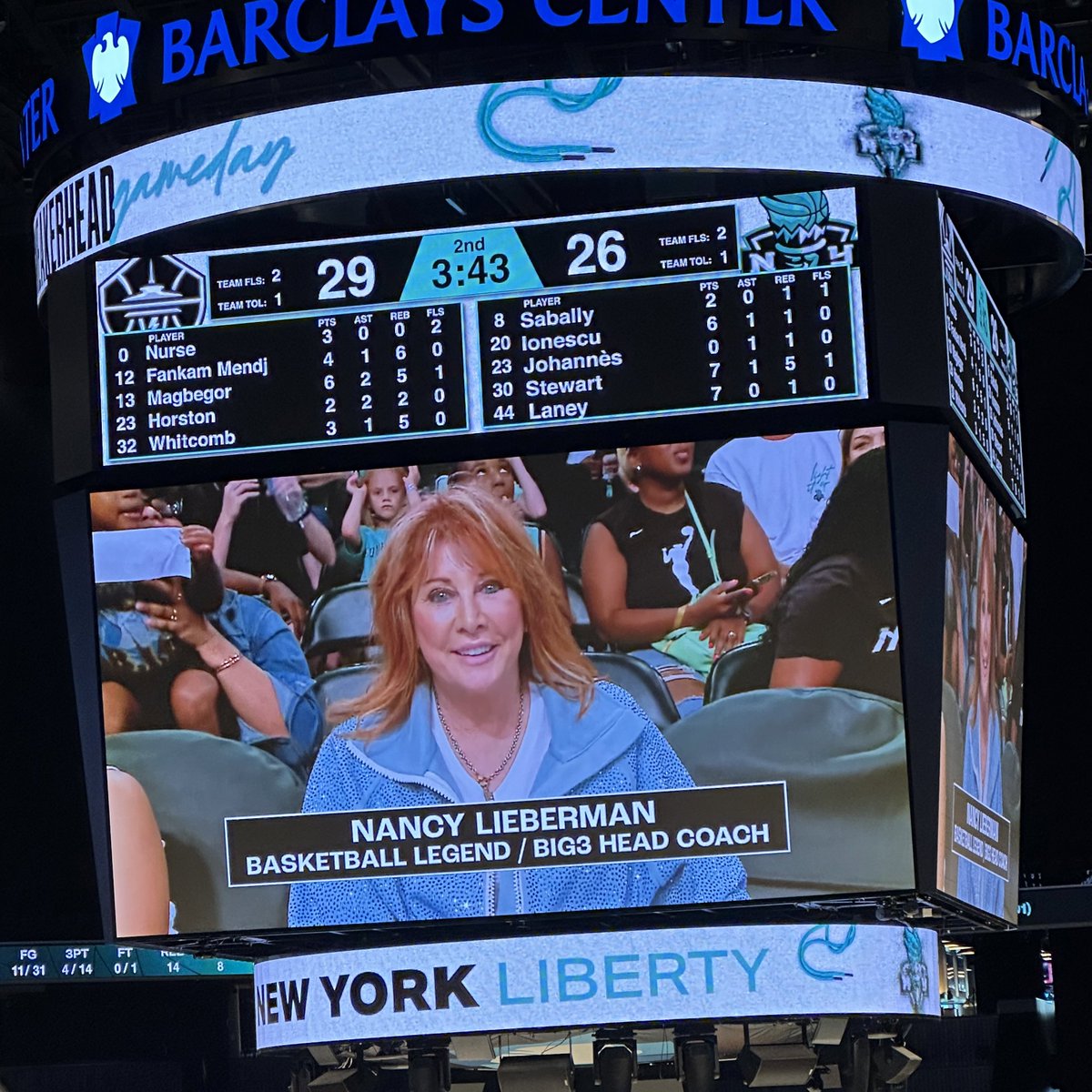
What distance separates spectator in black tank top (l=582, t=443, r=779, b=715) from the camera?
917cm

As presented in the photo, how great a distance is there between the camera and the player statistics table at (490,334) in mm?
9336

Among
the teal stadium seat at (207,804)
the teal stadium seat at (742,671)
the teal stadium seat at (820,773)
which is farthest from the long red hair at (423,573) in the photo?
the teal stadium seat at (820,773)

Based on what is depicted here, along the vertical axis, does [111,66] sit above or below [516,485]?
above

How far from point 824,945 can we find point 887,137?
3768 mm

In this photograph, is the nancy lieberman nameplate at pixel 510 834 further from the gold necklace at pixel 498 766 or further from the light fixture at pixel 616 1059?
the light fixture at pixel 616 1059

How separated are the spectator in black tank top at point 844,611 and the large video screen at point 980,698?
1.08 feet

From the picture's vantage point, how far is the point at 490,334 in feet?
31.0

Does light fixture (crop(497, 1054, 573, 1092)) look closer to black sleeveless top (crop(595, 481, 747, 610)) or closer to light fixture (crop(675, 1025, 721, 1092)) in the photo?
light fixture (crop(675, 1025, 721, 1092))

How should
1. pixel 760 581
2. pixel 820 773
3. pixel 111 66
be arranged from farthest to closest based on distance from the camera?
pixel 111 66 < pixel 760 581 < pixel 820 773

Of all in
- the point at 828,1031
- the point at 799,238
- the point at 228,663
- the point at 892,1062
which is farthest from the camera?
the point at 892,1062

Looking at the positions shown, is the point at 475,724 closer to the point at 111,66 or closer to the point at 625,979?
the point at 625,979

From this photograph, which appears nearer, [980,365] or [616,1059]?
[616,1059]

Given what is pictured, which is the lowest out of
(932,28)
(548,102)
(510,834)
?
(510,834)
